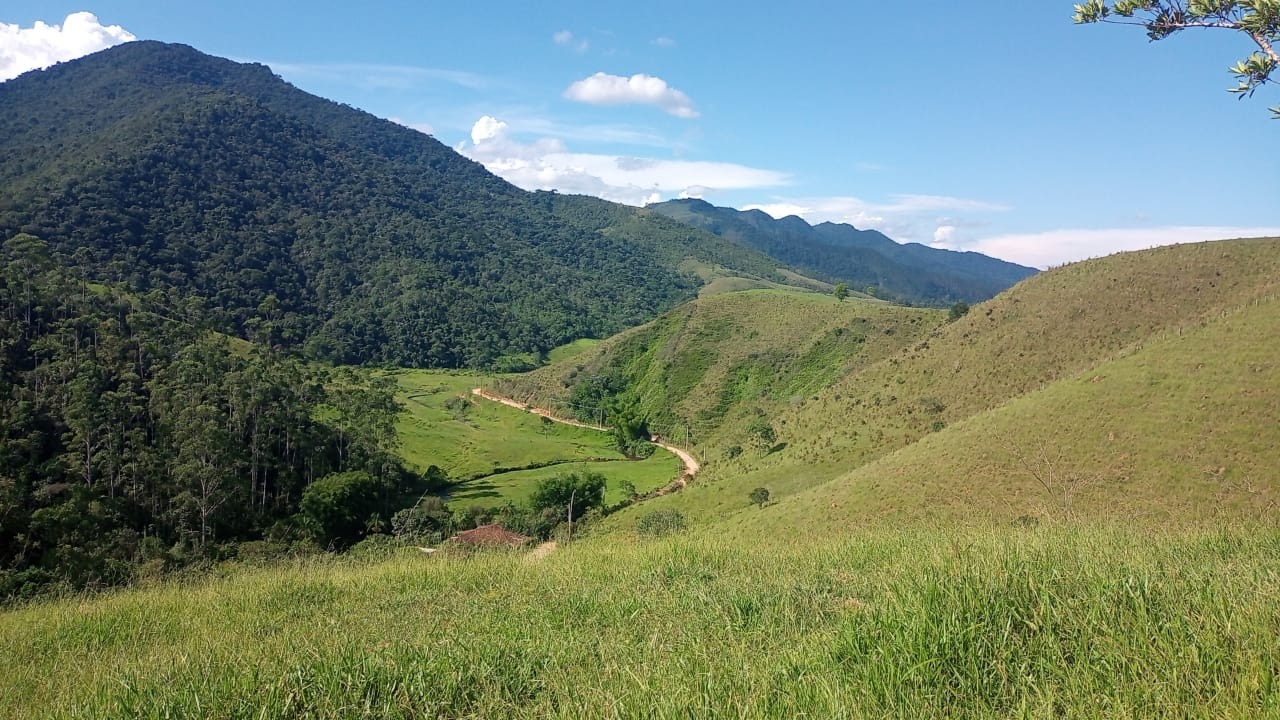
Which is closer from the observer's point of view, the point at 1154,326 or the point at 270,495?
the point at 1154,326

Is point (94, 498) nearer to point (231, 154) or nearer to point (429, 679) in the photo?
point (429, 679)

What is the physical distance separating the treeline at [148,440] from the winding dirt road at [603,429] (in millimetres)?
22709

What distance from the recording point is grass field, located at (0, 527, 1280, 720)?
300cm

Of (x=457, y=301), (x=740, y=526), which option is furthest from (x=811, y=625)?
(x=457, y=301)

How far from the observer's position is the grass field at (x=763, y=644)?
3002 mm

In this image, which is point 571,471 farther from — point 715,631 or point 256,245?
point 256,245

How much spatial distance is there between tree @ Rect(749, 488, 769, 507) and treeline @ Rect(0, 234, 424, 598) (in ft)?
89.4

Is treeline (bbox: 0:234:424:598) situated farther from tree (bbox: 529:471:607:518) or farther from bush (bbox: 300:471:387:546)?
tree (bbox: 529:471:607:518)

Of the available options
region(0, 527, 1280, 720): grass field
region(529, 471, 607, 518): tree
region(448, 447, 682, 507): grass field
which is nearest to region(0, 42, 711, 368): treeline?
region(448, 447, 682, 507): grass field

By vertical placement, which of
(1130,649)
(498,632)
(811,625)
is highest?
(1130,649)

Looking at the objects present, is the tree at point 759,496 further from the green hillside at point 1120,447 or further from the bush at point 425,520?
the bush at point 425,520

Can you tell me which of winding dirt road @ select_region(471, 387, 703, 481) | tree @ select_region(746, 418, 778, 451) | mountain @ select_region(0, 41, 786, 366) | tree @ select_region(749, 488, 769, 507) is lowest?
winding dirt road @ select_region(471, 387, 703, 481)

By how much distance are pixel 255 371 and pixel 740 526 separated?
44894 millimetres

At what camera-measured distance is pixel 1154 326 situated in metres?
40.9
